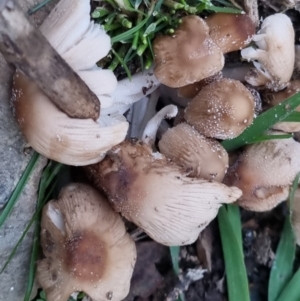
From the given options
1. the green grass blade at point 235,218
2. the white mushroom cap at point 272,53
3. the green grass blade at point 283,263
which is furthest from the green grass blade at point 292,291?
the white mushroom cap at point 272,53

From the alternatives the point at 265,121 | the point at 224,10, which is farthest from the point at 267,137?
the point at 224,10

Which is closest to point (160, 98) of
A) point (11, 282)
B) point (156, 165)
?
point (156, 165)

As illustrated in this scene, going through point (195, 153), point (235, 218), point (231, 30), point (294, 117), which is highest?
point (231, 30)

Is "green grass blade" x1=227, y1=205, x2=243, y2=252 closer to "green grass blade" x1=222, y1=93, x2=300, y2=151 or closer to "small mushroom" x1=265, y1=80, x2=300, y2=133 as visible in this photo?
"green grass blade" x1=222, y1=93, x2=300, y2=151

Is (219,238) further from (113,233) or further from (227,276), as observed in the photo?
(113,233)

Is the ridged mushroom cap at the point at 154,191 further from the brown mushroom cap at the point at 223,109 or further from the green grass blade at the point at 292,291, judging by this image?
the green grass blade at the point at 292,291

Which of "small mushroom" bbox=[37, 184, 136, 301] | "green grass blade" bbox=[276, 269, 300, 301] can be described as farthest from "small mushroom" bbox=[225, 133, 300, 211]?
"small mushroom" bbox=[37, 184, 136, 301]

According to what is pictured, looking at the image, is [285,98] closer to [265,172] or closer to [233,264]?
[265,172]
